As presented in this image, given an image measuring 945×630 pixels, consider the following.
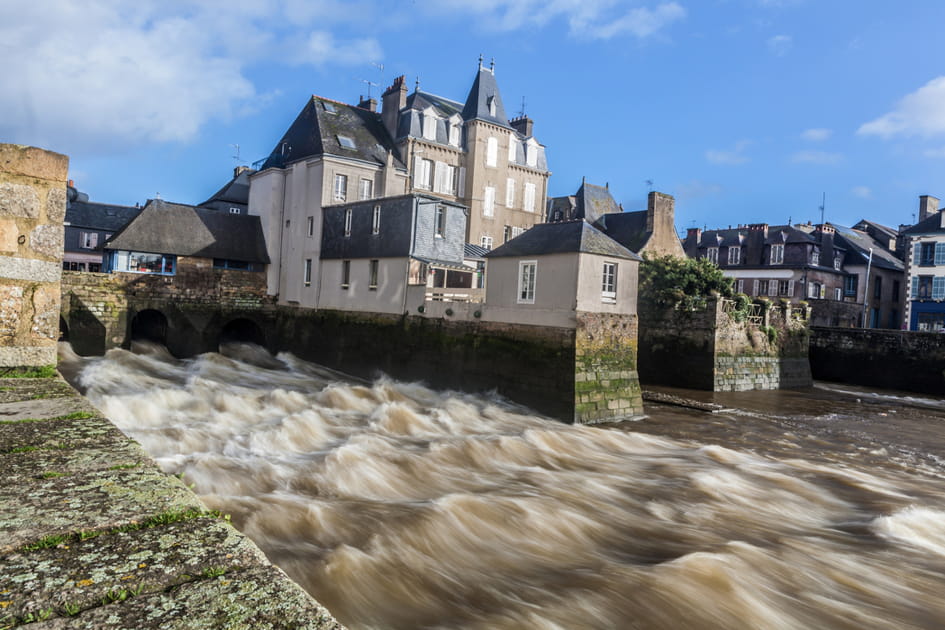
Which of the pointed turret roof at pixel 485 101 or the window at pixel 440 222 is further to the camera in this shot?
the pointed turret roof at pixel 485 101

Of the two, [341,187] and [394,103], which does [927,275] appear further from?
[341,187]

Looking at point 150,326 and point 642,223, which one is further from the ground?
point 642,223

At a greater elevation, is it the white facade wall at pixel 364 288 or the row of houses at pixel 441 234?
the row of houses at pixel 441 234

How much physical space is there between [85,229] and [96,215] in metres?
1.55

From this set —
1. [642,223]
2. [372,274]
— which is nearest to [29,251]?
[372,274]

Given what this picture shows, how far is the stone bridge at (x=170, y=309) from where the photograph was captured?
2481cm

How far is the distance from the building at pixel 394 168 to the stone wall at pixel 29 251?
63.4 ft

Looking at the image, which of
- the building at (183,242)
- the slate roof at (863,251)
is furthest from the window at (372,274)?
the slate roof at (863,251)

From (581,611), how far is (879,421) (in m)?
17.3

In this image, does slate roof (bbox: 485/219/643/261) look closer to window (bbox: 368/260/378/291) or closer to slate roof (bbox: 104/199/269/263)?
window (bbox: 368/260/378/291)

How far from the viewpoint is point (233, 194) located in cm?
3909

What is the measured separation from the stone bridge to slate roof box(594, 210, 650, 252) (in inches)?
813

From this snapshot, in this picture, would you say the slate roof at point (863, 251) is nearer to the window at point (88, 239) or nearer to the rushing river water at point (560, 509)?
the rushing river water at point (560, 509)

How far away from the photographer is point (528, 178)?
3781 centimetres
